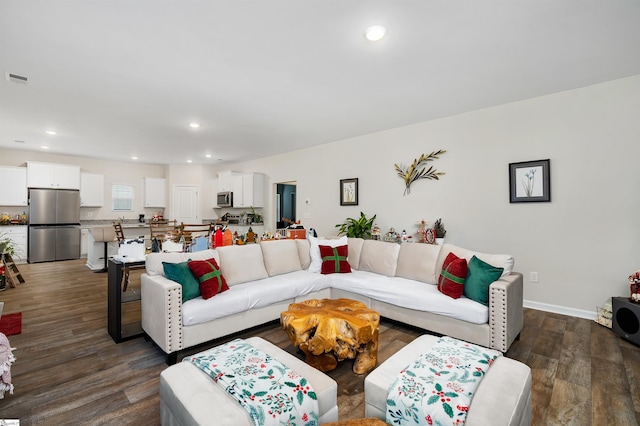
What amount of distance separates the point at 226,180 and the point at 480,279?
7.11 meters

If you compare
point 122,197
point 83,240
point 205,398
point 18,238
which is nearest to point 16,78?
point 205,398

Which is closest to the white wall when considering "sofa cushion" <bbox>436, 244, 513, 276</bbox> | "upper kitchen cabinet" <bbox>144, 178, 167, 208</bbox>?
"sofa cushion" <bbox>436, 244, 513, 276</bbox>

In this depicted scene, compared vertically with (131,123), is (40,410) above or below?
below

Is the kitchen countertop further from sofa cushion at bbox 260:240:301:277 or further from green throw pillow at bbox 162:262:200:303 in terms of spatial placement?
green throw pillow at bbox 162:262:200:303

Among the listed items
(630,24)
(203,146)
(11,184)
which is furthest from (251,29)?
(11,184)

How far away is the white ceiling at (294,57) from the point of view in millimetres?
2104

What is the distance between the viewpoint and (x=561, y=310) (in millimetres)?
3562

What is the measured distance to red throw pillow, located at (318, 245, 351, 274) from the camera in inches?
147

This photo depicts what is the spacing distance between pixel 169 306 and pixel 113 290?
93 centimetres

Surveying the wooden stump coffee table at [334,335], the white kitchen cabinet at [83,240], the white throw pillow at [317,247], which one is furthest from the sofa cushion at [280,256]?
the white kitchen cabinet at [83,240]

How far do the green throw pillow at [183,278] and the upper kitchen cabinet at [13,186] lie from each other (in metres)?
6.90

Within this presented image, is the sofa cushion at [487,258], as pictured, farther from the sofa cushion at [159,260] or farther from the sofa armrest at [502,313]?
the sofa cushion at [159,260]

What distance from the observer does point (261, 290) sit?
2986 millimetres

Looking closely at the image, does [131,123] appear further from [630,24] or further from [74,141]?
[630,24]
